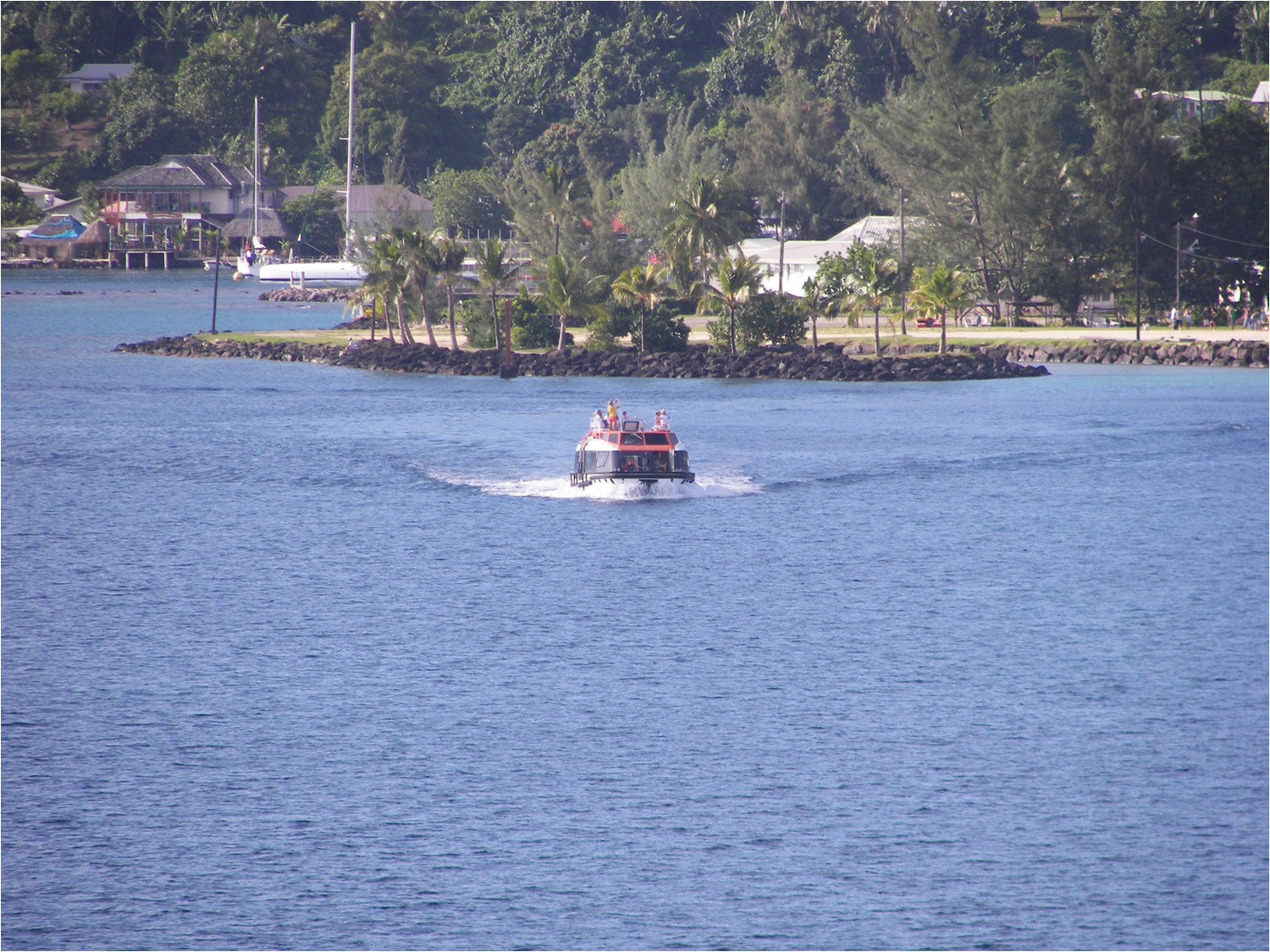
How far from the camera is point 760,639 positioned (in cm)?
4106

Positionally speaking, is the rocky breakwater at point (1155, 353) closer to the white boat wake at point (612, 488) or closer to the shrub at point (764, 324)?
the shrub at point (764, 324)

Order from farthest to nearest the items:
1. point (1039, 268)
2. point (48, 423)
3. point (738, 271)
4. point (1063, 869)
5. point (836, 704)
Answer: point (1039, 268)
point (738, 271)
point (48, 423)
point (836, 704)
point (1063, 869)

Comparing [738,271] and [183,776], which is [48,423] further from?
[183,776]

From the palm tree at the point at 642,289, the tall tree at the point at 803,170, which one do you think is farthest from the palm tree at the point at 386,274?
the tall tree at the point at 803,170

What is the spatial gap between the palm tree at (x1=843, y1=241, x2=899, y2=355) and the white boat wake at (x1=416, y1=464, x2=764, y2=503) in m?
37.8

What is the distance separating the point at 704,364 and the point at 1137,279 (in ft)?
99.7

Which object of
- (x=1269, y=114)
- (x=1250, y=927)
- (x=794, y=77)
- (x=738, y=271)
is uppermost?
(x=794, y=77)

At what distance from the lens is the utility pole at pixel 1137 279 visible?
101625 millimetres

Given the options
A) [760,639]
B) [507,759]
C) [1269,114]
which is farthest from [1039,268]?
[507,759]

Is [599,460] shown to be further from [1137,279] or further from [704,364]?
[1137,279]

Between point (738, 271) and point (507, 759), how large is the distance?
66.5 metres

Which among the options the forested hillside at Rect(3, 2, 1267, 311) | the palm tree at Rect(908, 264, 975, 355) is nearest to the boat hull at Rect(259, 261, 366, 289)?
the forested hillside at Rect(3, 2, 1267, 311)

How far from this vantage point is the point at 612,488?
5875cm

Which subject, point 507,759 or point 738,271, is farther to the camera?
point 738,271
